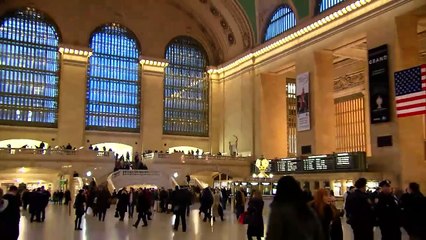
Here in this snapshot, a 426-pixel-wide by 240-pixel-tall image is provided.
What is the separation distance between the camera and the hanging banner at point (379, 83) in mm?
21766

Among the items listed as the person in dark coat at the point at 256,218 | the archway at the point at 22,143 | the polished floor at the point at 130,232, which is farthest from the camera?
the archway at the point at 22,143

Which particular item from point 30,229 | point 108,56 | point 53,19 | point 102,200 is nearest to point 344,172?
point 102,200

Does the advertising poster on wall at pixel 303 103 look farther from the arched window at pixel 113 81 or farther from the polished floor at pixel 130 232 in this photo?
the polished floor at pixel 130 232

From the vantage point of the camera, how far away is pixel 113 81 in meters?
34.8

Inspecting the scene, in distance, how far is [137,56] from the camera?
117 feet

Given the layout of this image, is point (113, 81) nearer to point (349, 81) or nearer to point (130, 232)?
point (349, 81)

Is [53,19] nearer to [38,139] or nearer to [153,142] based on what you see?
[38,139]

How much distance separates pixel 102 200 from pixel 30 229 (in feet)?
10.5

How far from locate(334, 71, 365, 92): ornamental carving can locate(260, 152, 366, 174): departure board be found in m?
9.78

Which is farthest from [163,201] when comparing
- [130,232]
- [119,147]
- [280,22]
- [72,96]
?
[119,147]

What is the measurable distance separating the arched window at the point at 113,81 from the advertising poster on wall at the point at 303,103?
43.3 ft

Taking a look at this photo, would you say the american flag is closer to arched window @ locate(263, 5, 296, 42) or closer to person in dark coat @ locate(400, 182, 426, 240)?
arched window @ locate(263, 5, 296, 42)

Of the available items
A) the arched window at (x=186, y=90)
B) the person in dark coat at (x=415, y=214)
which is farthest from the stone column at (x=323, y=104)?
the person in dark coat at (x=415, y=214)

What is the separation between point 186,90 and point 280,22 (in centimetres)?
1014
